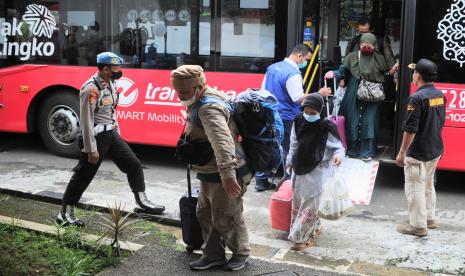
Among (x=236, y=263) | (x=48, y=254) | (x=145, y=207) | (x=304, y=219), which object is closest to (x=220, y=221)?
(x=236, y=263)

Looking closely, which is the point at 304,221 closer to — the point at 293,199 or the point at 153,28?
the point at 293,199

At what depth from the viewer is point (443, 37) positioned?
261 inches

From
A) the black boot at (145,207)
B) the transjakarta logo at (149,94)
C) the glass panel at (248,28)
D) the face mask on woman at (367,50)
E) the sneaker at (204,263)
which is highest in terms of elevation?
the glass panel at (248,28)

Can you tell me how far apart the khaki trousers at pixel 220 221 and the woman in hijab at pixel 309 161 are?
0.80 metres

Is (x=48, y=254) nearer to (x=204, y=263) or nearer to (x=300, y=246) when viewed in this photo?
(x=204, y=263)

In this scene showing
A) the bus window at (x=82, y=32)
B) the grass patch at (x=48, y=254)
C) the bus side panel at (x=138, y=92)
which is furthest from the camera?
the bus window at (x=82, y=32)

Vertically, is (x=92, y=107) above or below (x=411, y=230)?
above

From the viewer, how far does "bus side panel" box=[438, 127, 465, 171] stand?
21.9 ft

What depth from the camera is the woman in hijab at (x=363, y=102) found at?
7.30 m

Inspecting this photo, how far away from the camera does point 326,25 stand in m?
8.72

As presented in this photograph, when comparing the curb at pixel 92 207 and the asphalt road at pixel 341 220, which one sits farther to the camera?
the curb at pixel 92 207

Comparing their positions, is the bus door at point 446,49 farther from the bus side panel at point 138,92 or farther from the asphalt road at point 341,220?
the bus side panel at point 138,92

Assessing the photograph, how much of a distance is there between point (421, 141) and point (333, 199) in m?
0.98

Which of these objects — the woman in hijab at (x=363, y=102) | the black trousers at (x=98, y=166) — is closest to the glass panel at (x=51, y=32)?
the black trousers at (x=98, y=166)
